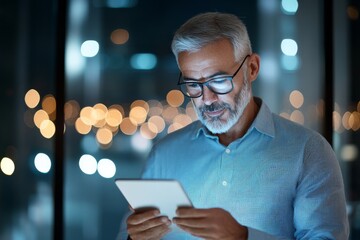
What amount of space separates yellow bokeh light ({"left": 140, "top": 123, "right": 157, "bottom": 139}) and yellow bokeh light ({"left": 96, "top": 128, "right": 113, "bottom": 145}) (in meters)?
0.17

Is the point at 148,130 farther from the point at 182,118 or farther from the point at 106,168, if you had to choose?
the point at 106,168

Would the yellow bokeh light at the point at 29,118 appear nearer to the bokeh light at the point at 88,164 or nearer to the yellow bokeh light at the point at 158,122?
the bokeh light at the point at 88,164

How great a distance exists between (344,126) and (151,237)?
5.96 ft

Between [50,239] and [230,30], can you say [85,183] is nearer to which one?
[50,239]

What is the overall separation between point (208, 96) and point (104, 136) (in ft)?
5.23

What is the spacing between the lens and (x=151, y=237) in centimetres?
167

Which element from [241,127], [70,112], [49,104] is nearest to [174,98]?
[70,112]

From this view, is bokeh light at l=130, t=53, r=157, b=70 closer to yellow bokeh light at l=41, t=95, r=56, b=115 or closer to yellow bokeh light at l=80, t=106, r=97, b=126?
yellow bokeh light at l=80, t=106, r=97, b=126

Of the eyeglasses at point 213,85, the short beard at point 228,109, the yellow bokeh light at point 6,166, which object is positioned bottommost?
the yellow bokeh light at point 6,166

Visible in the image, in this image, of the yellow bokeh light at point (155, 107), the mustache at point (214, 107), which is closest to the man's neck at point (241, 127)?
the mustache at point (214, 107)

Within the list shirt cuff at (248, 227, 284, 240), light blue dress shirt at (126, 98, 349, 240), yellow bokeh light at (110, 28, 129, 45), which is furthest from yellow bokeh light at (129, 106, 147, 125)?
shirt cuff at (248, 227, 284, 240)

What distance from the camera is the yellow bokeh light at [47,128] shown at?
337 centimetres

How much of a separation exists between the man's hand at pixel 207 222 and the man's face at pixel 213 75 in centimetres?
37

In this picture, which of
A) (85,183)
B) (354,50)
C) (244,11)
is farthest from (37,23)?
(354,50)
